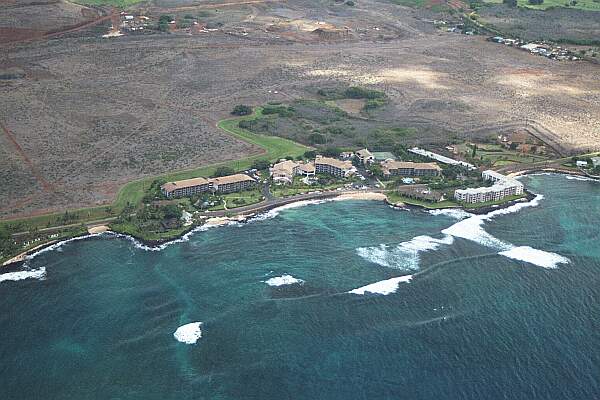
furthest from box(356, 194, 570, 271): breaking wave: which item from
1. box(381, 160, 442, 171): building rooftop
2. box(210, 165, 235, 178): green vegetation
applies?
box(210, 165, 235, 178): green vegetation

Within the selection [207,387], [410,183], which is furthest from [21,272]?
[410,183]

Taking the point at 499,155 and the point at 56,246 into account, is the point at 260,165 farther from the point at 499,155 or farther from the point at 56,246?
the point at 499,155

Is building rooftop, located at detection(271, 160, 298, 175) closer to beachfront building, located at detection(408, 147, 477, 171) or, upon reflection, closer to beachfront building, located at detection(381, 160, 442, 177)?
beachfront building, located at detection(381, 160, 442, 177)

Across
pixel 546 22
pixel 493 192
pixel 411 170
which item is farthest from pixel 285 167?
pixel 546 22

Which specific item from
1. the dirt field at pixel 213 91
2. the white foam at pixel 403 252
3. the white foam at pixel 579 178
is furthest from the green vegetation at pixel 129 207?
the white foam at pixel 579 178

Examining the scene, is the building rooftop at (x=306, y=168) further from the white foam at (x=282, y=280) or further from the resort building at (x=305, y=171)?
the white foam at (x=282, y=280)

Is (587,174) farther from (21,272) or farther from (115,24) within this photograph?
(115,24)
